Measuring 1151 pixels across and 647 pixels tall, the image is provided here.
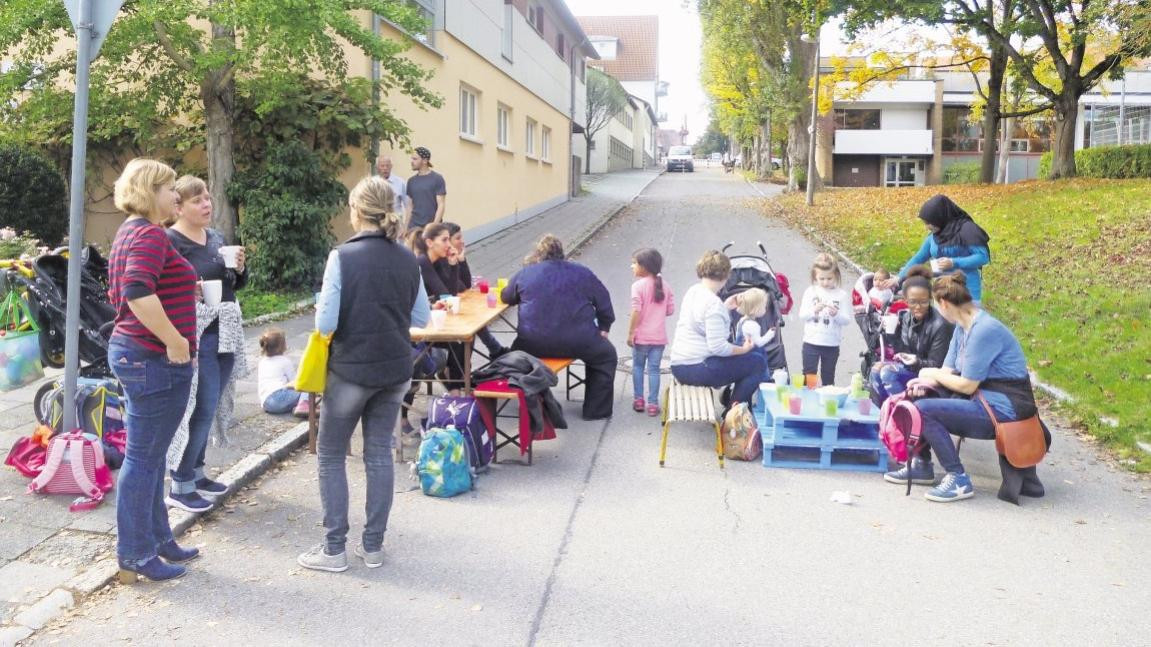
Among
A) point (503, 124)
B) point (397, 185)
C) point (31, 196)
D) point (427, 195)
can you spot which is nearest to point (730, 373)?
point (427, 195)

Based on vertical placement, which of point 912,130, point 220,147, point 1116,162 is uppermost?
point 912,130

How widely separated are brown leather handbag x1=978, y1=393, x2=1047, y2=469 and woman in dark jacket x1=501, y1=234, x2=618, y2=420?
118 inches

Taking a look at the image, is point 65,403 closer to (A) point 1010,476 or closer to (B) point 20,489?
(B) point 20,489

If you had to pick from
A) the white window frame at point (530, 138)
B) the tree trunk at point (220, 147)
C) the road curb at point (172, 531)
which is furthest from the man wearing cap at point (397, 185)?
the white window frame at point (530, 138)

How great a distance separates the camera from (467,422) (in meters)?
6.05

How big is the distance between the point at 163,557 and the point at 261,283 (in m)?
8.04

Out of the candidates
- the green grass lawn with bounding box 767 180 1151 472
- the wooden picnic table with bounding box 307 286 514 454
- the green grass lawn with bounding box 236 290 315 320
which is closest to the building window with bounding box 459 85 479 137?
the green grass lawn with bounding box 236 290 315 320

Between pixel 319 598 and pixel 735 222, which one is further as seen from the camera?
pixel 735 222

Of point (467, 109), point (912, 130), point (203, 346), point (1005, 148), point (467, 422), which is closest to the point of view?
point (203, 346)

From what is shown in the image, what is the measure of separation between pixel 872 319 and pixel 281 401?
16.0 feet

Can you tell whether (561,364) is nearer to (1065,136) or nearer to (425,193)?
(425,193)

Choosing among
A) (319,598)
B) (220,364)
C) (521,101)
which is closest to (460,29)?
(521,101)

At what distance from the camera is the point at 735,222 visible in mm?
25047

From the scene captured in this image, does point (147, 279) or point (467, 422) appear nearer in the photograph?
point (147, 279)
